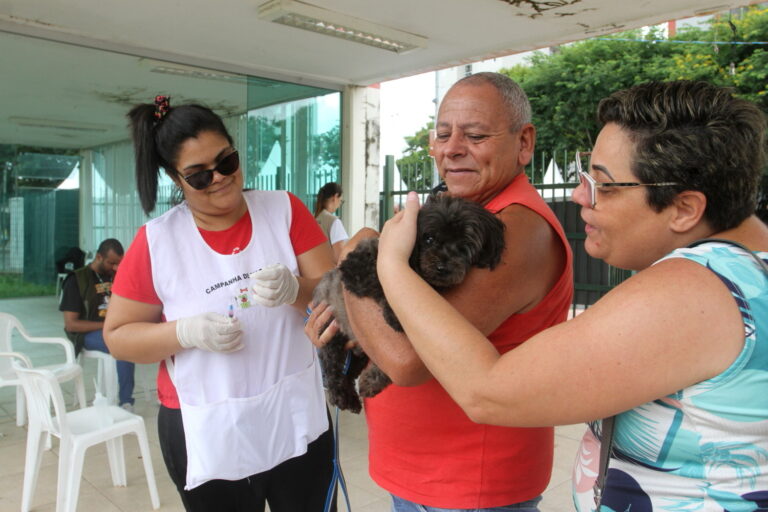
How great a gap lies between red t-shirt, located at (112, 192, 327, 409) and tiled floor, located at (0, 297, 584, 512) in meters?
2.32

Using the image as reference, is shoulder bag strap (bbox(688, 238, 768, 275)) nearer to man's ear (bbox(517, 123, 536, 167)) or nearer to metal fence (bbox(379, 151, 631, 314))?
man's ear (bbox(517, 123, 536, 167))

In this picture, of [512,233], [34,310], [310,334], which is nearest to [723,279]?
[512,233]

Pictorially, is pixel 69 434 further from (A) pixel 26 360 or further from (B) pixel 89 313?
(B) pixel 89 313

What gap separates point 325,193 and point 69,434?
14.3 ft

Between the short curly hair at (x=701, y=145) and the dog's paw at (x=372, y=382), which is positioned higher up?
the short curly hair at (x=701, y=145)

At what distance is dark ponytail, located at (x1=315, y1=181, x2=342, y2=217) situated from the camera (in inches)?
299

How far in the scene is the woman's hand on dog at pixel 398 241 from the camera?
145 cm

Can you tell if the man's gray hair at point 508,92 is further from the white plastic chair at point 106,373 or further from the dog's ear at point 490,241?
the white plastic chair at point 106,373

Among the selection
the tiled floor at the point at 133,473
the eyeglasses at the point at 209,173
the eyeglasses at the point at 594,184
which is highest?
the eyeglasses at the point at 209,173

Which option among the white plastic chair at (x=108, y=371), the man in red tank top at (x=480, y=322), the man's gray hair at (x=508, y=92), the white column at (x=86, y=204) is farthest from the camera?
the white column at (x=86, y=204)

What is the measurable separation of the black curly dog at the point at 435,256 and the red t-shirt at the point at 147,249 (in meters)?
0.53

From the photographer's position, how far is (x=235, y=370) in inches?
92.5

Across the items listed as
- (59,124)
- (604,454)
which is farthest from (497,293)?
(59,124)

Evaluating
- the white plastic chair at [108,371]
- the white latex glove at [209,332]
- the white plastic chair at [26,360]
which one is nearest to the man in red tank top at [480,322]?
the white latex glove at [209,332]
